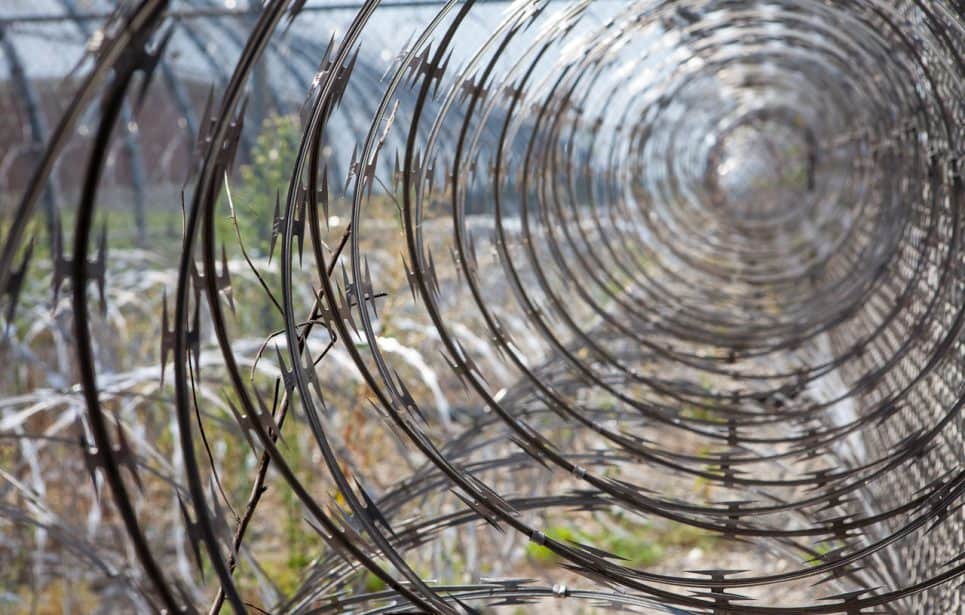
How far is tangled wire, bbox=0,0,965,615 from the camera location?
84 cm

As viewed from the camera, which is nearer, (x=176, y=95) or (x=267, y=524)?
(x=267, y=524)

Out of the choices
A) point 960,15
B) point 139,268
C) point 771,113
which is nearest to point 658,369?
point 139,268

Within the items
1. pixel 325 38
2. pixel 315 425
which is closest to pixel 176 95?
pixel 325 38

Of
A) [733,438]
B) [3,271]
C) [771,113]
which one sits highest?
[771,113]

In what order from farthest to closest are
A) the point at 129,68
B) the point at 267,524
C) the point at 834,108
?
the point at 834,108 → the point at 267,524 → the point at 129,68

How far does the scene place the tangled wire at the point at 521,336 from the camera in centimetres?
84

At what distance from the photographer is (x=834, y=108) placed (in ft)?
16.8

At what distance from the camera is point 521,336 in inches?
164

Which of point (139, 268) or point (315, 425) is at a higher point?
point (139, 268)

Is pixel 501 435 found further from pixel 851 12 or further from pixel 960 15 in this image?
pixel 851 12

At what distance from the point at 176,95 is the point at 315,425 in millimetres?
3562

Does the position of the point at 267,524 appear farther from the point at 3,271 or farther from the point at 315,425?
the point at 3,271

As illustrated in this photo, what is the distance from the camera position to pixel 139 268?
4.21 meters

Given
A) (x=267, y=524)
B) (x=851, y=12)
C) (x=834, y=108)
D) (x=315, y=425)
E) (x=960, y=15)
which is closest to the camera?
(x=315, y=425)
